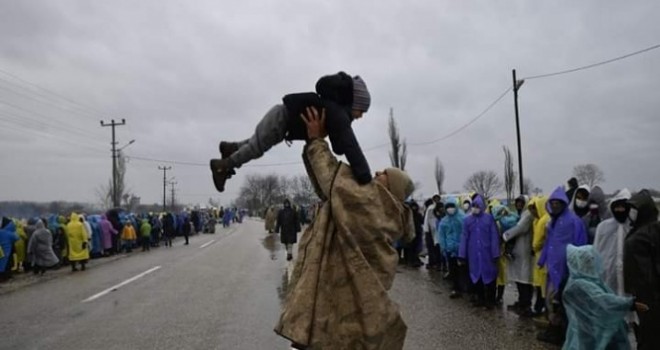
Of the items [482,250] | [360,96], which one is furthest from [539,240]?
[360,96]

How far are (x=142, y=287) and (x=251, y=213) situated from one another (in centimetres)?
10488

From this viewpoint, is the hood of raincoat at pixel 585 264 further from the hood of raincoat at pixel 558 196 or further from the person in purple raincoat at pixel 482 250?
the person in purple raincoat at pixel 482 250

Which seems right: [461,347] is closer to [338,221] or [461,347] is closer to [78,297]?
[338,221]

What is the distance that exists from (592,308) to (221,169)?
13.3 ft

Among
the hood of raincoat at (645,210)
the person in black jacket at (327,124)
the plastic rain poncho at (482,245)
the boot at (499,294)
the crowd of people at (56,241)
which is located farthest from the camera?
the crowd of people at (56,241)

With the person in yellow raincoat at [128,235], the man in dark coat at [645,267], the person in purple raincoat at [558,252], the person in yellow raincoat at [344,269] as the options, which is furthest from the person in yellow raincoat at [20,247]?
the man in dark coat at [645,267]

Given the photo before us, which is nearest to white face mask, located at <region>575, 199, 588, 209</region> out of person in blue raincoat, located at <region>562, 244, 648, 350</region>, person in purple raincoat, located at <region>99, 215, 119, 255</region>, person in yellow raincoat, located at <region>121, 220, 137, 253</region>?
person in blue raincoat, located at <region>562, 244, 648, 350</region>

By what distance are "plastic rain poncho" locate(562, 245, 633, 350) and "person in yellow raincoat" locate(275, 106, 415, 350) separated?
3280mm

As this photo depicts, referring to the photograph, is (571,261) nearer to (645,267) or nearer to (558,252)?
(645,267)

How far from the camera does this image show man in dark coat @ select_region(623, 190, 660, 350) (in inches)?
186

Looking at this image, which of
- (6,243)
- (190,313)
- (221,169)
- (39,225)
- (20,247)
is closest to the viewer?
(221,169)

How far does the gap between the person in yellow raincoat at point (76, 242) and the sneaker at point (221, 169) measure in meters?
16.8

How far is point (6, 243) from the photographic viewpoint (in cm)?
1519

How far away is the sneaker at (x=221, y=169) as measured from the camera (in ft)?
9.18
